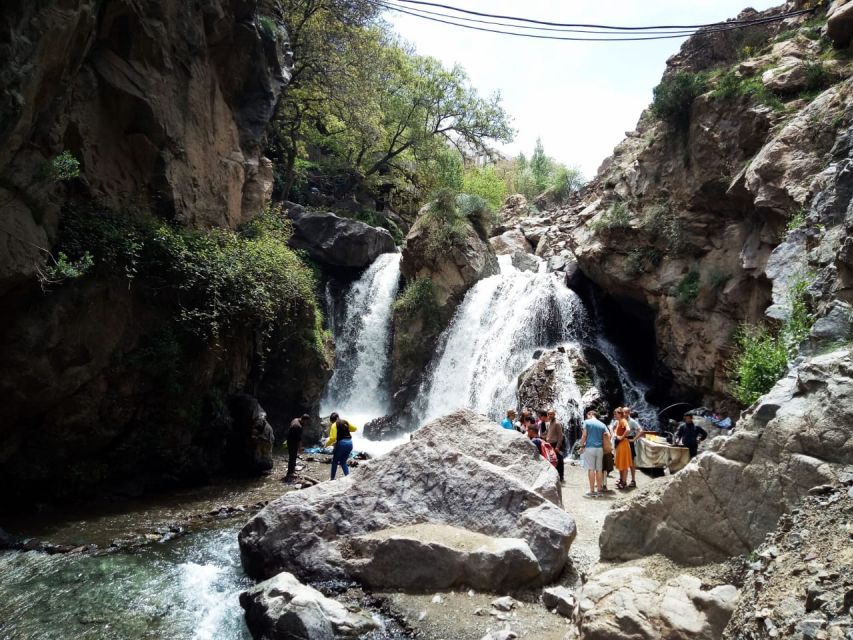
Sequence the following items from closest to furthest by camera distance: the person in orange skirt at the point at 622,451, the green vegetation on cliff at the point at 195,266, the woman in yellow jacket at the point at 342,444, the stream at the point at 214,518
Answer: the stream at the point at 214,518
the green vegetation on cliff at the point at 195,266
the person in orange skirt at the point at 622,451
the woman in yellow jacket at the point at 342,444

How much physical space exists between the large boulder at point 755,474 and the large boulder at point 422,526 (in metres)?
1.25

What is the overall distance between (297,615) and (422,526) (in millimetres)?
2174

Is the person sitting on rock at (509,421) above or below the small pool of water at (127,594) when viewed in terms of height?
above

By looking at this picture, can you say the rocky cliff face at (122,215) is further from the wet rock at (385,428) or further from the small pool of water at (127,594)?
the wet rock at (385,428)

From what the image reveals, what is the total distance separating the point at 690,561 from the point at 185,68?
14.5 m

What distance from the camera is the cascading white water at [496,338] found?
18.8m

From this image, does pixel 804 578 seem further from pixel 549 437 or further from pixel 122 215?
pixel 122 215

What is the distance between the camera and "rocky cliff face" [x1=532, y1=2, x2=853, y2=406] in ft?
42.8

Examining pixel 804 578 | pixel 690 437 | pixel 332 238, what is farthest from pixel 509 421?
pixel 332 238

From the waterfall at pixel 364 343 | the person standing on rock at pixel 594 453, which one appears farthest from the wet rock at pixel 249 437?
the person standing on rock at pixel 594 453

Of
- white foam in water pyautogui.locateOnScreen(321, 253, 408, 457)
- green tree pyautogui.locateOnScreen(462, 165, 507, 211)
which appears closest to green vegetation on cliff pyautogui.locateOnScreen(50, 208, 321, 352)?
white foam in water pyautogui.locateOnScreen(321, 253, 408, 457)

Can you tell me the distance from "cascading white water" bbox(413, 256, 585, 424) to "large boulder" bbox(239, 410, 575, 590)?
32.7 feet

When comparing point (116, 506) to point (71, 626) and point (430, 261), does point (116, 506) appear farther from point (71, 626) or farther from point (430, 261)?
point (430, 261)

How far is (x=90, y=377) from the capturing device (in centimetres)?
1052
